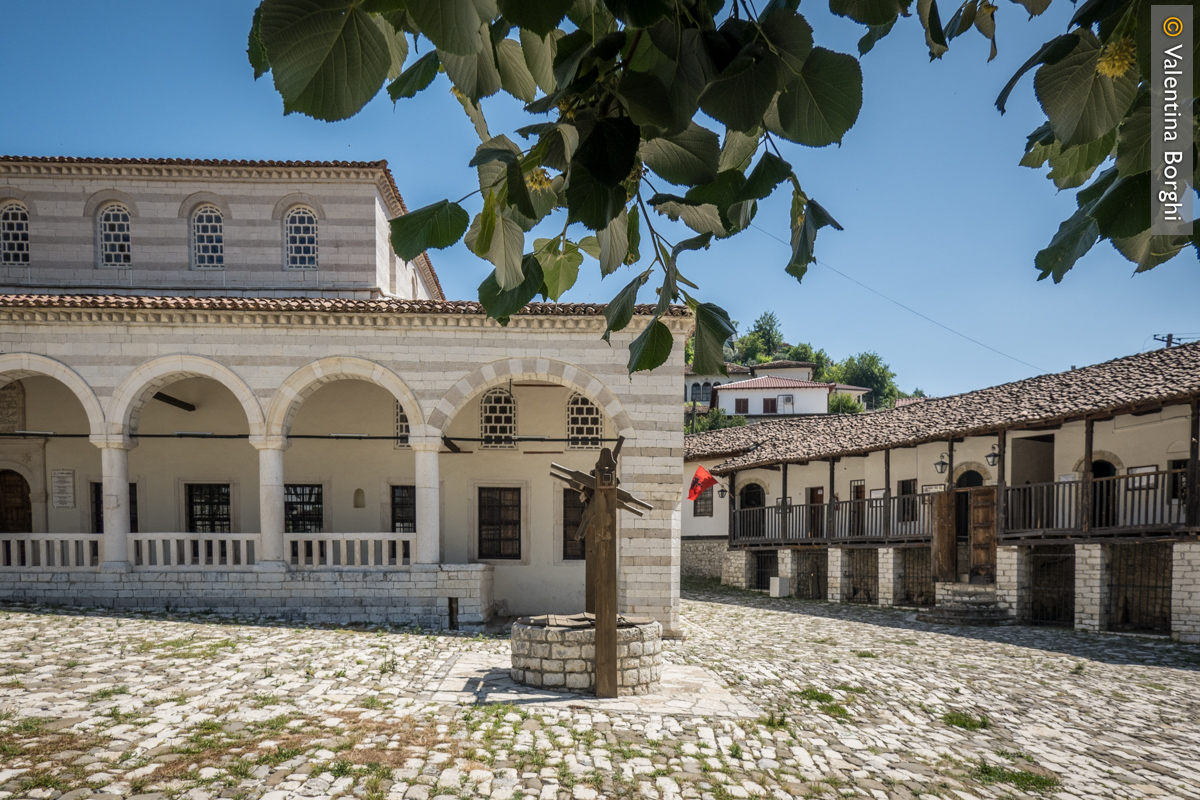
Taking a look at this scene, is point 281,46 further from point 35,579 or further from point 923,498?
point 923,498

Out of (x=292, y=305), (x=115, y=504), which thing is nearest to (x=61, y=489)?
(x=115, y=504)

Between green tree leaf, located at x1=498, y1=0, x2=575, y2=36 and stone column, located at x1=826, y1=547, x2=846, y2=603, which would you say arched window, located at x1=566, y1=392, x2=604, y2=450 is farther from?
green tree leaf, located at x1=498, y1=0, x2=575, y2=36

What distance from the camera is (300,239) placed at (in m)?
15.5

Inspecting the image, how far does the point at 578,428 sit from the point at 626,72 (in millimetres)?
13932

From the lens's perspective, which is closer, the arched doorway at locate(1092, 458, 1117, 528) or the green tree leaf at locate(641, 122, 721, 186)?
the green tree leaf at locate(641, 122, 721, 186)

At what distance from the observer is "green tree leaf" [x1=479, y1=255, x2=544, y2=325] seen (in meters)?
1.41

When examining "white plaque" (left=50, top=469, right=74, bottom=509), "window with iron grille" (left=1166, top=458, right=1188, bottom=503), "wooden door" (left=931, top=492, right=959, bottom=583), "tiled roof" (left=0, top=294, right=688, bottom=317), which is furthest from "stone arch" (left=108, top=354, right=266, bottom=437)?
"window with iron grille" (left=1166, top=458, right=1188, bottom=503)

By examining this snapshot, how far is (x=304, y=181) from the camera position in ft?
50.3

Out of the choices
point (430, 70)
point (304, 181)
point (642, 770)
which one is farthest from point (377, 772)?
point (304, 181)

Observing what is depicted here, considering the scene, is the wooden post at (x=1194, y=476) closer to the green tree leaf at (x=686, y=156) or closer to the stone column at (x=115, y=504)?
the green tree leaf at (x=686, y=156)

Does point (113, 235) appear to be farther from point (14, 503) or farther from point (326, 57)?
point (326, 57)

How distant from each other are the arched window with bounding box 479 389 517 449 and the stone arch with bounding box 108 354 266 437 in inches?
169

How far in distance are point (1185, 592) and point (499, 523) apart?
11678mm

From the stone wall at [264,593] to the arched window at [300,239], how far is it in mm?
6528
